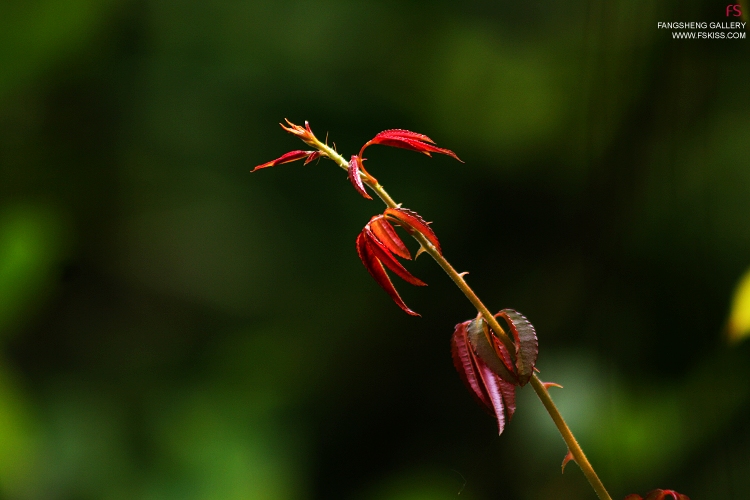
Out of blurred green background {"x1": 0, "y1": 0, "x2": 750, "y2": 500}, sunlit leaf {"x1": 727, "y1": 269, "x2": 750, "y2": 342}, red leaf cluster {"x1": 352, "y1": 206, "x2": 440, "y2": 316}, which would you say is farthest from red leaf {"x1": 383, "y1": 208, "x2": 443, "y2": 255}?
blurred green background {"x1": 0, "y1": 0, "x2": 750, "y2": 500}

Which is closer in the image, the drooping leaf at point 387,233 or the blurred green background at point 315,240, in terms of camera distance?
the drooping leaf at point 387,233

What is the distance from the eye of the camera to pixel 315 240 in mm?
1432

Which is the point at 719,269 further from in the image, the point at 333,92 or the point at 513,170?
the point at 333,92

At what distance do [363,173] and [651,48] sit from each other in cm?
97

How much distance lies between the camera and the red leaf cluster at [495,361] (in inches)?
10.0

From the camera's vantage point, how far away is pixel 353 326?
1447mm

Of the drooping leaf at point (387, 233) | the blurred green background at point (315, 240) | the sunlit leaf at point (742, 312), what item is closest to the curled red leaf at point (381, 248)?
the drooping leaf at point (387, 233)

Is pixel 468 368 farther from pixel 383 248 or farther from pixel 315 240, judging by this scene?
pixel 315 240

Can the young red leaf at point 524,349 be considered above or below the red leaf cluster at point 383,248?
below

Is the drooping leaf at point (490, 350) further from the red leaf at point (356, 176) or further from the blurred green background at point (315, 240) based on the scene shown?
the blurred green background at point (315, 240)

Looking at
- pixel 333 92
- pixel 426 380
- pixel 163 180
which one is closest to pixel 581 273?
pixel 426 380

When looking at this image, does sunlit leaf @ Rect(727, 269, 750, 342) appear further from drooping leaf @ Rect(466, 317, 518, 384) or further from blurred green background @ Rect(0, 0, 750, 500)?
blurred green background @ Rect(0, 0, 750, 500)

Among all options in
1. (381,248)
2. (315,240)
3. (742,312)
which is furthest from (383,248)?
(315,240)

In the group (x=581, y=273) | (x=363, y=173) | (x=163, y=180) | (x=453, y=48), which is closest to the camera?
(x=363, y=173)
